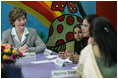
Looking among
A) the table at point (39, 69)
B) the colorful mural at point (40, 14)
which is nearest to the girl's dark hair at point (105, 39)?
the table at point (39, 69)

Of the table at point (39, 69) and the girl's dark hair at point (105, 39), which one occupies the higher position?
the girl's dark hair at point (105, 39)

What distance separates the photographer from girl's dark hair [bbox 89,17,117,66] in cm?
135

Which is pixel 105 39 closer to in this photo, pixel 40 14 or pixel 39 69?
pixel 39 69

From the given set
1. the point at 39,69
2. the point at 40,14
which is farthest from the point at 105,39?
the point at 40,14

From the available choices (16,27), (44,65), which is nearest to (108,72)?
(44,65)

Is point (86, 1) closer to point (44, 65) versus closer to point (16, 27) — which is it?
point (16, 27)

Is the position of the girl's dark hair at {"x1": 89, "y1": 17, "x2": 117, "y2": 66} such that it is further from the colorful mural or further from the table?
the colorful mural

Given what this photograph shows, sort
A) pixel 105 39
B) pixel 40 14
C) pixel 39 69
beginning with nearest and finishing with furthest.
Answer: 1. pixel 105 39
2. pixel 39 69
3. pixel 40 14

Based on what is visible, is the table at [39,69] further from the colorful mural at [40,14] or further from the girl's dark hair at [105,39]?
the colorful mural at [40,14]

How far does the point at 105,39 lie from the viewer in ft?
4.42

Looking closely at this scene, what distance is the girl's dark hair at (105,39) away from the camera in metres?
1.35

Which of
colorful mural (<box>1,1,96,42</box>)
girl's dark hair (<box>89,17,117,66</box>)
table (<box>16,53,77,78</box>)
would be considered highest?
colorful mural (<box>1,1,96,42</box>)

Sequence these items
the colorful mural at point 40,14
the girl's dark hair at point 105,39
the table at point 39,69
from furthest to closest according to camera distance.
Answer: the colorful mural at point 40,14 → the table at point 39,69 → the girl's dark hair at point 105,39

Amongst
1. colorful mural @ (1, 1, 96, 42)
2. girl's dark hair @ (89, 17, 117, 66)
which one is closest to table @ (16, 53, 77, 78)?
girl's dark hair @ (89, 17, 117, 66)
